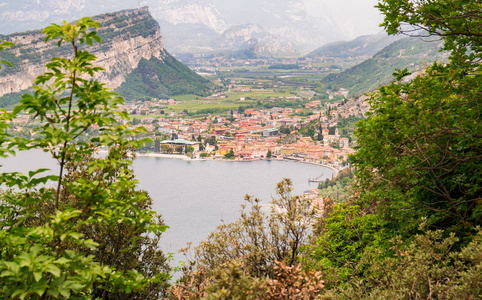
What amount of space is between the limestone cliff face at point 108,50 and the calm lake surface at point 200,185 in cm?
2666

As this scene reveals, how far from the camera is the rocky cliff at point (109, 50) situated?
265 ft

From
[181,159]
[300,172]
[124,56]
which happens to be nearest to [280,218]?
[300,172]

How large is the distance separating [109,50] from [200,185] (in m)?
68.7

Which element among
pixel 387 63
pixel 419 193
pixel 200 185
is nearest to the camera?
pixel 419 193

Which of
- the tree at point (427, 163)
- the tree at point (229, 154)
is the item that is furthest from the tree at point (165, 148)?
the tree at point (427, 163)

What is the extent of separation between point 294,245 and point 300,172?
45.5 metres

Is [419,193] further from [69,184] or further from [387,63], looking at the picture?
[387,63]

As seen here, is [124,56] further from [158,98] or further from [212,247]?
[212,247]

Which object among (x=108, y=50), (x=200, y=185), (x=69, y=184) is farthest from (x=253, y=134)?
(x=69, y=184)

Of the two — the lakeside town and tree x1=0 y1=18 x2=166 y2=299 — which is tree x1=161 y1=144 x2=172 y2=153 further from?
tree x1=0 y1=18 x2=166 y2=299

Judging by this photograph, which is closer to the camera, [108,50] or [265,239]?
[265,239]

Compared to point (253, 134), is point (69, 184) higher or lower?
higher

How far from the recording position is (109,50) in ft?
329

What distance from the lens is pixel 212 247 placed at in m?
5.82
